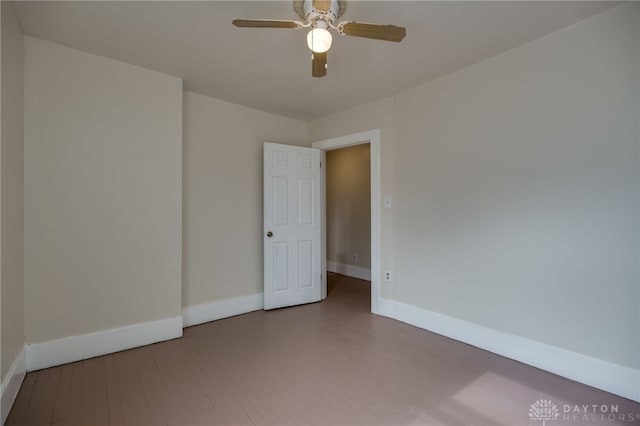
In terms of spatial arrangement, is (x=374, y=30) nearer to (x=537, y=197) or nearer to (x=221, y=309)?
(x=537, y=197)

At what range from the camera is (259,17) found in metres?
2.06

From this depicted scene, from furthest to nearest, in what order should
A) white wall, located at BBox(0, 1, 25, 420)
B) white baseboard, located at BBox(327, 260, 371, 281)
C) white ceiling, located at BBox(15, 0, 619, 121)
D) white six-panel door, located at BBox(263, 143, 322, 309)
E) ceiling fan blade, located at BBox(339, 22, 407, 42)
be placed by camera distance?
1. white baseboard, located at BBox(327, 260, 371, 281)
2. white six-panel door, located at BBox(263, 143, 322, 309)
3. white ceiling, located at BBox(15, 0, 619, 121)
4. white wall, located at BBox(0, 1, 25, 420)
5. ceiling fan blade, located at BBox(339, 22, 407, 42)

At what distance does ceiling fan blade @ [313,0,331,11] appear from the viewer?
1.74 meters

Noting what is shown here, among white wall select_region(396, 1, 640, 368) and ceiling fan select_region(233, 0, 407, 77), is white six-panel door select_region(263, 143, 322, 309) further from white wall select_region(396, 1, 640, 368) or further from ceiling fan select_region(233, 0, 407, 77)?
ceiling fan select_region(233, 0, 407, 77)

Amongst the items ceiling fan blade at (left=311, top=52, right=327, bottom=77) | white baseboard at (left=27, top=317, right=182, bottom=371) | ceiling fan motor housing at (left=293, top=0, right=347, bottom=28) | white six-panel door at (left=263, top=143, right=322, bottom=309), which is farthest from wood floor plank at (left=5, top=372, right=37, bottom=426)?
ceiling fan motor housing at (left=293, top=0, right=347, bottom=28)

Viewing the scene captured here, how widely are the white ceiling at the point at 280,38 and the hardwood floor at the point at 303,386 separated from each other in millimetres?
2460

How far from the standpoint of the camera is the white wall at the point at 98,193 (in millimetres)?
2342

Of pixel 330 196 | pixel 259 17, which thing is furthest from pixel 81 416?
pixel 330 196

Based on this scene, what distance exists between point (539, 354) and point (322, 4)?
2.84m

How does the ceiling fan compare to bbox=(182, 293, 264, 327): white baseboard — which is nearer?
the ceiling fan

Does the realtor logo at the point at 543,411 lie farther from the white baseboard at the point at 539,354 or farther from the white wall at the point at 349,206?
the white wall at the point at 349,206

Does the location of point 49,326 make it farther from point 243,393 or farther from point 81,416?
point 243,393

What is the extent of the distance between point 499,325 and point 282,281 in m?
2.33

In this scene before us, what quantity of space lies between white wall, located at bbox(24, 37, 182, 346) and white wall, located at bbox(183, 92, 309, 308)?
349 millimetres
